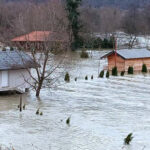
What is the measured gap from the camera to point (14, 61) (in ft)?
90.0

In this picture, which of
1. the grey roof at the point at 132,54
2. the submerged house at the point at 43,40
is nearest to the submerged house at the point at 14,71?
the submerged house at the point at 43,40

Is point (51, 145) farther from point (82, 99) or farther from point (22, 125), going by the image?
point (82, 99)

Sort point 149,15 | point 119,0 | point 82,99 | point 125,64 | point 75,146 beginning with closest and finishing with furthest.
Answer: point 75,146 < point 82,99 < point 125,64 < point 149,15 < point 119,0

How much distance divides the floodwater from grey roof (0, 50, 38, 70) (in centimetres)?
161

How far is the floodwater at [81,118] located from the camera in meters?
18.0

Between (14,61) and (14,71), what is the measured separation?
607mm

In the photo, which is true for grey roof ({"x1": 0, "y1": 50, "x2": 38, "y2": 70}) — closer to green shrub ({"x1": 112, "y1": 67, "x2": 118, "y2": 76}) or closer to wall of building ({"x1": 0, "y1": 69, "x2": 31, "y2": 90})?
wall of building ({"x1": 0, "y1": 69, "x2": 31, "y2": 90})

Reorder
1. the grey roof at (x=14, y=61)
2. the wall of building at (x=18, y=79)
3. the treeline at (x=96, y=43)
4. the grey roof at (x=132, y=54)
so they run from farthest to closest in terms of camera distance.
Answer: the treeline at (x=96, y=43) < the grey roof at (x=132, y=54) < the wall of building at (x=18, y=79) < the grey roof at (x=14, y=61)

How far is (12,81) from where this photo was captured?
27094 millimetres

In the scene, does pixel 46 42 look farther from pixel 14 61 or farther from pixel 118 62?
pixel 118 62

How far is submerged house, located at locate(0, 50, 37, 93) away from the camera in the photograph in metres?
26.6

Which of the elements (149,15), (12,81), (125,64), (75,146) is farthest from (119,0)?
(75,146)

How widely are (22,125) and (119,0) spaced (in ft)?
404

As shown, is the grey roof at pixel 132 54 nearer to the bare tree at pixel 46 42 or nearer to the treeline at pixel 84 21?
the bare tree at pixel 46 42
